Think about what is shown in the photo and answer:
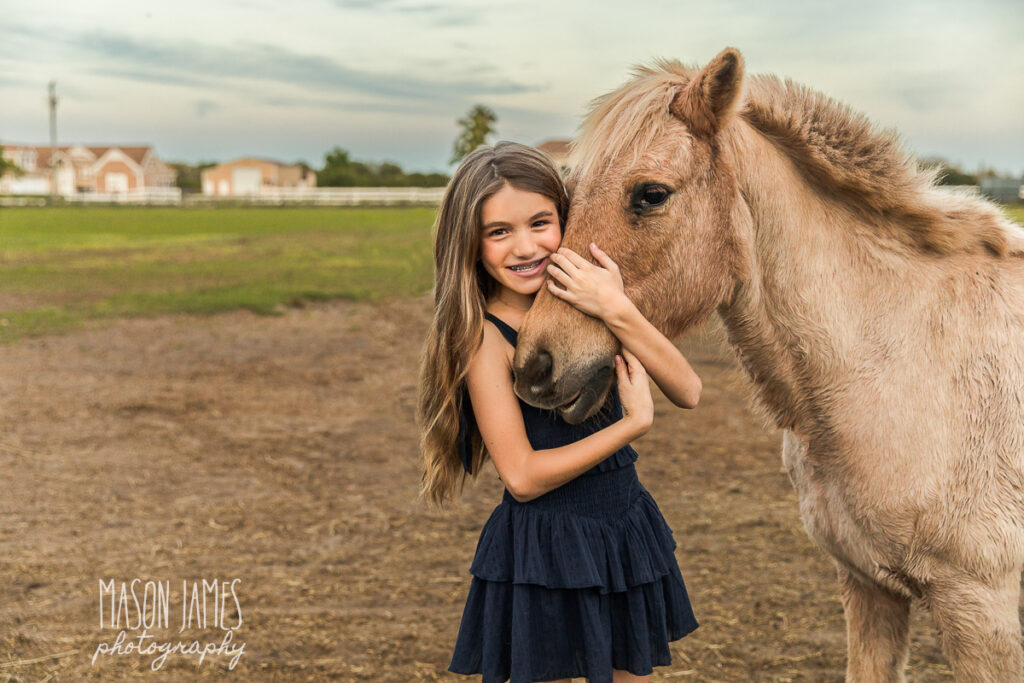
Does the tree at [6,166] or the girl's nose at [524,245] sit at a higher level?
the tree at [6,166]

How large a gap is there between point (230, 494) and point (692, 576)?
3444mm

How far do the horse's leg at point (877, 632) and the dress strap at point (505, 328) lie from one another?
57.5 inches

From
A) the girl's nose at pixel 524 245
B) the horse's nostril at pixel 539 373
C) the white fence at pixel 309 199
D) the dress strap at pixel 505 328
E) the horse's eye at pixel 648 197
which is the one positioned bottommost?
the horse's nostril at pixel 539 373

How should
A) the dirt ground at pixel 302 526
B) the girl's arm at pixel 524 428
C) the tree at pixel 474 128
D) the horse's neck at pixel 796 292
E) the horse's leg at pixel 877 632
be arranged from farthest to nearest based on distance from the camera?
1. the tree at pixel 474 128
2. the dirt ground at pixel 302 526
3. the horse's leg at pixel 877 632
4. the horse's neck at pixel 796 292
5. the girl's arm at pixel 524 428

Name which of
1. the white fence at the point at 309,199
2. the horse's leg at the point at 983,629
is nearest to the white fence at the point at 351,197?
the white fence at the point at 309,199

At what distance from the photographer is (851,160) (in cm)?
242

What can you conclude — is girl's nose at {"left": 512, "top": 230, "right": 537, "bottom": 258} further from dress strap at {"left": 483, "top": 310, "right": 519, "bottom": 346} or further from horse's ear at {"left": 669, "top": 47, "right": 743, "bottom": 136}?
horse's ear at {"left": 669, "top": 47, "right": 743, "bottom": 136}

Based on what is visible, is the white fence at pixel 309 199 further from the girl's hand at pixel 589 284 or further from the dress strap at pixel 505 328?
the girl's hand at pixel 589 284

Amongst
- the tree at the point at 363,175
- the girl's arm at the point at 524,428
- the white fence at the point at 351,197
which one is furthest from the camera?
the tree at the point at 363,175

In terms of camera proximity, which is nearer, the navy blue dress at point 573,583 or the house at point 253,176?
the navy blue dress at point 573,583

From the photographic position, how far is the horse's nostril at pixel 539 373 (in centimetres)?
205

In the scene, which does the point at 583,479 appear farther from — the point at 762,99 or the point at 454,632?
the point at 454,632

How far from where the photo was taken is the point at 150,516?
17.8ft

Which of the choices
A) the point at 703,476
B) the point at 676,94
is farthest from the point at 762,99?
the point at 703,476
